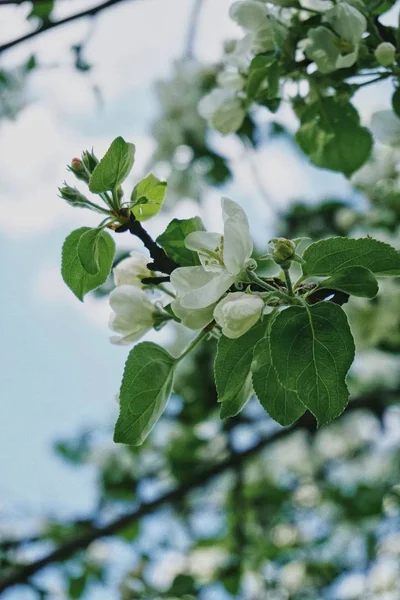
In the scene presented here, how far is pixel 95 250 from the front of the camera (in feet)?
3.39

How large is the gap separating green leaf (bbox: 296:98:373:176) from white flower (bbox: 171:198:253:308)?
0.55 m

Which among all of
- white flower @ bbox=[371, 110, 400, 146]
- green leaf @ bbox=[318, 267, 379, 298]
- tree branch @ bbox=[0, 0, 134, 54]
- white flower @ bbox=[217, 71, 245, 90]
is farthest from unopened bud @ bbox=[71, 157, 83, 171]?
tree branch @ bbox=[0, 0, 134, 54]

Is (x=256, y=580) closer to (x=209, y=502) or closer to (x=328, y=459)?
→ (x=209, y=502)

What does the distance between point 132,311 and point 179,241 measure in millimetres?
115

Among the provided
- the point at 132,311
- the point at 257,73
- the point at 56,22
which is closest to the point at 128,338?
the point at 132,311

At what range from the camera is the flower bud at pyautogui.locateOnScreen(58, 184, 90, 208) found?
976 millimetres

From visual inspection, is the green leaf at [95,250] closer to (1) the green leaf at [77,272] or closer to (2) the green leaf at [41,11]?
(1) the green leaf at [77,272]

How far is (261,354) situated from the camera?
3.08 feet

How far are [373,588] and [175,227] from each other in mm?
2827

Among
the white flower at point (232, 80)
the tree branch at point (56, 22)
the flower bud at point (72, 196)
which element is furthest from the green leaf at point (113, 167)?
the tree branch at point (56, 22)

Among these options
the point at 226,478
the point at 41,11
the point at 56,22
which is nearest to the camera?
the point at 56,22

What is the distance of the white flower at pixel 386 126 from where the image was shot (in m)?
1.46

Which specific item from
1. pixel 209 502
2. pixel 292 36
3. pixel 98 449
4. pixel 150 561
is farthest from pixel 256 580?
pixel 292 36

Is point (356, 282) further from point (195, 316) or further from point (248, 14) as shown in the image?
point (248, 14)
